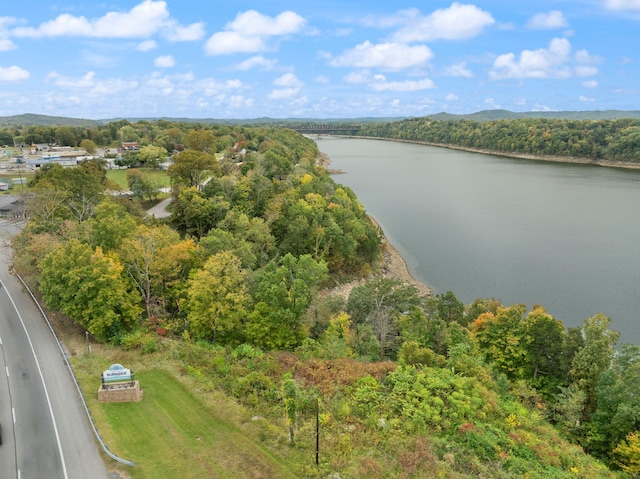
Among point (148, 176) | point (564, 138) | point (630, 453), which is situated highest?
point (564, 138)

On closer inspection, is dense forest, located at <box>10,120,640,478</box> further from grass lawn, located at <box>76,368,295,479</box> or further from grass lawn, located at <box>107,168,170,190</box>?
grass lawn, located at <box>107,168,170,190</box>

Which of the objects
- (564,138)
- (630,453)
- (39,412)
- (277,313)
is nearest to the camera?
(630,453)

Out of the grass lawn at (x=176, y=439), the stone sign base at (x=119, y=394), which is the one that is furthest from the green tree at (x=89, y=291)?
the stone sign base at (x=119, y=394)

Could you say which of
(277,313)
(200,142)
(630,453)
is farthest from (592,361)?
(200,142)

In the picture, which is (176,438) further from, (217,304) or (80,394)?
(217,304)

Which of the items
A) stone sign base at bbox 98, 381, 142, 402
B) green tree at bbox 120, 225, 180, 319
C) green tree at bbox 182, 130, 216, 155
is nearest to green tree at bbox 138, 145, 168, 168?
green tree at bbox 182, 130, 216, 155

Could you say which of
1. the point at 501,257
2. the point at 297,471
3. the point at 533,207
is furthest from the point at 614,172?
the point at 297,471

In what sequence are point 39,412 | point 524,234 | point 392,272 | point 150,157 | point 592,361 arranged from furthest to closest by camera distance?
point 150,157 → point 524,234 → point 392,272 → point 592,361 → point 39,412
